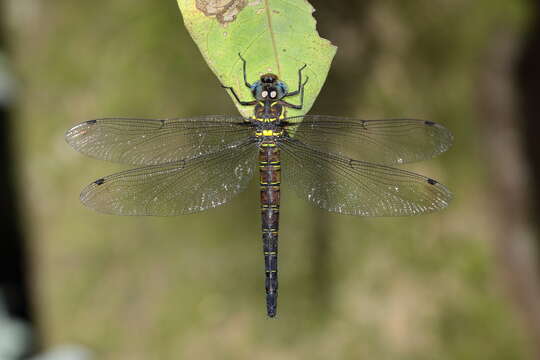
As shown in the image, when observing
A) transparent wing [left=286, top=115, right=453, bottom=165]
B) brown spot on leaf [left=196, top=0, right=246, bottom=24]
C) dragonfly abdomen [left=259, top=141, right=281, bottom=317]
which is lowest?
dragonfly abdomen [left=259, top=141, right=281, bottom=317]

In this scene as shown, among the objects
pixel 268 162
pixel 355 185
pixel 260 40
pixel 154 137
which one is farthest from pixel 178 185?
pixel 260 40

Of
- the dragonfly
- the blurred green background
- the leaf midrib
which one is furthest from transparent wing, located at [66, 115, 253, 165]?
the blurred green background

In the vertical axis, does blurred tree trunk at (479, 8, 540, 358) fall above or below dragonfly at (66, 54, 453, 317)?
above

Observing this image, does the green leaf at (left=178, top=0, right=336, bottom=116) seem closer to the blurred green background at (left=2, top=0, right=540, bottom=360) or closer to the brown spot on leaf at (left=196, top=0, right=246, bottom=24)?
the brown spot on leaf at (left=196, top=0, right=246, bottom=24)

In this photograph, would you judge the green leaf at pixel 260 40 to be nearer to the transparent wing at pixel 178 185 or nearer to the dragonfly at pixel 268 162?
the dragonfly at pixel 268 162

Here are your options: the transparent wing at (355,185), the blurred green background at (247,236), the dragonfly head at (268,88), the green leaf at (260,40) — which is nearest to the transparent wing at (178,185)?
the transparent wing at (355,185)

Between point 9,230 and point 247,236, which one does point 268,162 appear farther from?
point 9,230

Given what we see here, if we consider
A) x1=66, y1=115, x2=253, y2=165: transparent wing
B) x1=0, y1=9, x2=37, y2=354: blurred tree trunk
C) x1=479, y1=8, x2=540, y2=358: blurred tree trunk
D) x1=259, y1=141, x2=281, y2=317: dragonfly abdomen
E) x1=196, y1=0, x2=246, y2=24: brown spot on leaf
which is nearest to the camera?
x1=196, y1=0, x2=246, y2=24: brown spot on leaf
